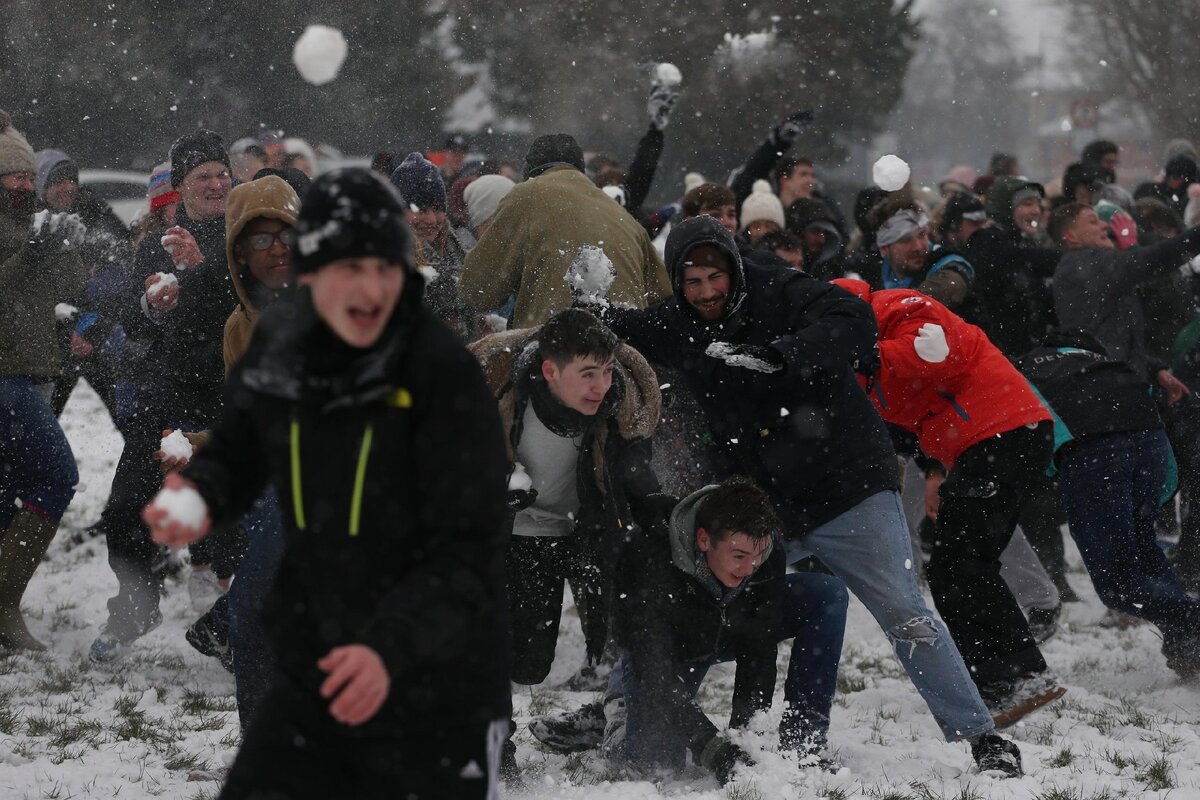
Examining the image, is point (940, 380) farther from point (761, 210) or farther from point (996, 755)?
point (761, 210)

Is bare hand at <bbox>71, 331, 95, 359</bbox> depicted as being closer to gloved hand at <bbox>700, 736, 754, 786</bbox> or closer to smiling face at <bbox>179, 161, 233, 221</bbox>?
smiling face at <bbox>179, 161, 233, 221</bbox>

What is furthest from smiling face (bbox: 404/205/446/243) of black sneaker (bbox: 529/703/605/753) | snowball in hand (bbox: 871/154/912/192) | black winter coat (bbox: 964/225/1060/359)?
black winter coat (bbox: 964/225/1060/359)

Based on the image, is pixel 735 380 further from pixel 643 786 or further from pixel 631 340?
pixel 643 786

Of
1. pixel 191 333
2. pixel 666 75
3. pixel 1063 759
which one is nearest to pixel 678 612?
pixel 1063 759

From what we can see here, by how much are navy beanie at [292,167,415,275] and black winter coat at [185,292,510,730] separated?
0.39 feet

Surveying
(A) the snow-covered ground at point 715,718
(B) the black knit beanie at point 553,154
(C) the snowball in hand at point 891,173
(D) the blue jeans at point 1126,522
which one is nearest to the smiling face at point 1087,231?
(C) the snowball in hand at point 891,173

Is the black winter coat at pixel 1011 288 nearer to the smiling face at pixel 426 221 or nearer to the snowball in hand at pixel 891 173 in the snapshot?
the snowball in hand at pixel 891 173

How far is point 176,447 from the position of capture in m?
4.21

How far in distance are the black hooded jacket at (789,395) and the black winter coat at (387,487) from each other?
7.12 ft

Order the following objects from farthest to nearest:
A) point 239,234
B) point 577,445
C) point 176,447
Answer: point 577,445 < point 239,234 < point 176,447

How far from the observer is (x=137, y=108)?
1806cm

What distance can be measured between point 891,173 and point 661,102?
177 cm

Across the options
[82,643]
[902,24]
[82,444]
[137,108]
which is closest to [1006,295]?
[82,643]

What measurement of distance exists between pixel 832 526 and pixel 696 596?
57cm
